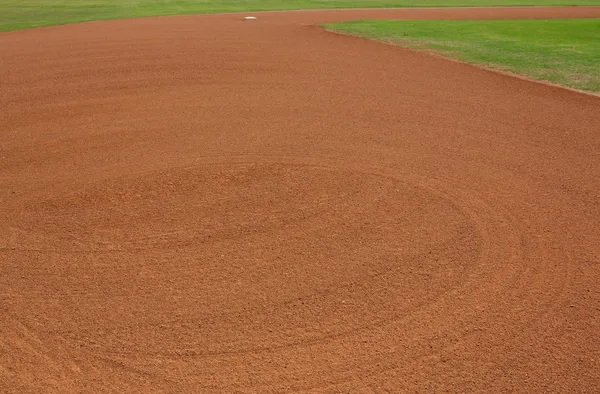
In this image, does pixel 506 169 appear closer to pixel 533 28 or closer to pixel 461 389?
pixel 461 389

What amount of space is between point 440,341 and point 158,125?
6880 mm

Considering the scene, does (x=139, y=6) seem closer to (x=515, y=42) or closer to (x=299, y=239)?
(x=515, y=42)

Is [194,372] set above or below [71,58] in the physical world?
below

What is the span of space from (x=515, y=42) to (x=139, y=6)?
19.3 meters

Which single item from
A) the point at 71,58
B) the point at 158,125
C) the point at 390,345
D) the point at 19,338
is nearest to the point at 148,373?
the point at 19,338

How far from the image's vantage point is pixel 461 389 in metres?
4.77

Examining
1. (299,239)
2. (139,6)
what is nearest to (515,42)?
(299,239)

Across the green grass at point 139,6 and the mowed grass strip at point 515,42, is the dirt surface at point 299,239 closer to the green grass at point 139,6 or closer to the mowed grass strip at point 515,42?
the mowed grass strip at point 515,42

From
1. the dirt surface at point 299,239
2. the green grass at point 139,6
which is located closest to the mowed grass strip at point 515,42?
the dirt surface at point 299,239

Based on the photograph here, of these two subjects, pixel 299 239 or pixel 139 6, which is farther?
pixel 139 6

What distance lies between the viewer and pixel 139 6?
32625mm

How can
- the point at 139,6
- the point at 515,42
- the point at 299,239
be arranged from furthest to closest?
1. the point at 139,6
2. the point at 515,42
3. the point at 299,239

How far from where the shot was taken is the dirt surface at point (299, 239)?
5059mm

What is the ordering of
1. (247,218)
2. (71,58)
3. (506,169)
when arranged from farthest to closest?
(71,58), (506,169), (247,218)
